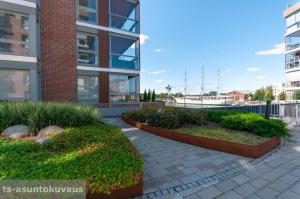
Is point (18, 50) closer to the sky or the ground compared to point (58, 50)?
closer to the ground

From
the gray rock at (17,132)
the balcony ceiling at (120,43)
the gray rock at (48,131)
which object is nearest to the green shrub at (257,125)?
the gray rock at (48,131)

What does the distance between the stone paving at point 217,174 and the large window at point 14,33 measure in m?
8.52

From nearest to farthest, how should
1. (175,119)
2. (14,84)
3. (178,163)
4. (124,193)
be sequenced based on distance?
(124,193) → (178,163) → (175,119) → (14,84)

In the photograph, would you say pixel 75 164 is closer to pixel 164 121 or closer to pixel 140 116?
pixel 164 121

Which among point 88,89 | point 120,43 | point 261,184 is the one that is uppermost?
point 120,43

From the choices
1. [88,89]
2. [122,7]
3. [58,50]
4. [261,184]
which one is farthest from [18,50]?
[261,184]

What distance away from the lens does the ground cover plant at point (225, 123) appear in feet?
19.4

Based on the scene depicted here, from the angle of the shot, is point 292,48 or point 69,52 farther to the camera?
point 292,48

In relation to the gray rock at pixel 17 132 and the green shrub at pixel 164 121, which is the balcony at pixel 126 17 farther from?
the gray rock at pixel 17 132

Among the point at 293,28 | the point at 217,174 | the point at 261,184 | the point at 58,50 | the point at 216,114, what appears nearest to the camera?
the point at 261,184

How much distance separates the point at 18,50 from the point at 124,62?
7237 mm

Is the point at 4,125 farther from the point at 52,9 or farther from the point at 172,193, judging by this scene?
the point at 52,9

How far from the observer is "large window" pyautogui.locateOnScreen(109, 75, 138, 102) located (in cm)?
1413

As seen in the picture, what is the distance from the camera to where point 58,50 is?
440 inches
